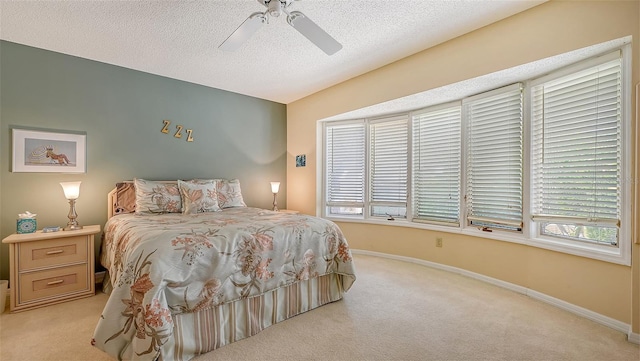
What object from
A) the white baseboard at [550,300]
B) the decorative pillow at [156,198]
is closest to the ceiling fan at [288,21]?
the decorative pillow at [156,198]

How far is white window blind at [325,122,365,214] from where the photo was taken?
4.35 meters

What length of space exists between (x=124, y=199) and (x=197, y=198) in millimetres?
847

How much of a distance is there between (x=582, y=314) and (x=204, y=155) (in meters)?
4.51

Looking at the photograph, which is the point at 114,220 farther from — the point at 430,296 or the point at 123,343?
the point at 430,296

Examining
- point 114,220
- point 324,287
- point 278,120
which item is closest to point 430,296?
point 324,287

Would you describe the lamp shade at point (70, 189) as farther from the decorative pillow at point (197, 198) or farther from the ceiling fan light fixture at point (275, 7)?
the ceiling fan light fixture at point (275, 7)

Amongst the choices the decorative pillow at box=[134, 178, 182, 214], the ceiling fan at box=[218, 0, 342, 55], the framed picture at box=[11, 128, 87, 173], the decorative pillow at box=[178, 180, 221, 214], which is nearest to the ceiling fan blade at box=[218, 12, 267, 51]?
the ceiling fan at box=[218, 0, 342, 55]

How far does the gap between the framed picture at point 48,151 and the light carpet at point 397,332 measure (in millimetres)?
1436

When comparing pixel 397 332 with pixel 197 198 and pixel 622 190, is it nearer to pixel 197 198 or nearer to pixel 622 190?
pixel 622 190

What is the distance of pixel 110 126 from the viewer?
3.28m

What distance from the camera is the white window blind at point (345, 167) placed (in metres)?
4.35

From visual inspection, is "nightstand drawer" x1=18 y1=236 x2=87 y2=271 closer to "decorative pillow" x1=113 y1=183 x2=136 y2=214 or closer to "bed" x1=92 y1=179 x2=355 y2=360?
"bed" x1=92 y1=179 x2=355 y2=360

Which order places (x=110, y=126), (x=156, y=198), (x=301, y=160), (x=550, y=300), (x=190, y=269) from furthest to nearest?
(x=301, y=160)
(x=110, y=126)
(x=156, y=198)
(x=550, y=300)
(x=190, y=269)

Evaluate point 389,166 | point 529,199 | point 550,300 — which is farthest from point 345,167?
point 550,300
